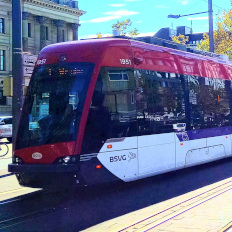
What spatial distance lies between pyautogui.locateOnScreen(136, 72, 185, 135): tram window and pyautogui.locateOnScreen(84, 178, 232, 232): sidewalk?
1.79 metres

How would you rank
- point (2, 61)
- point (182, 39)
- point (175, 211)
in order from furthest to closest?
point (2, 61) → point (182, 39) → point (175, 211)

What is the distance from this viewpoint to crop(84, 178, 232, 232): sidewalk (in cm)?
573

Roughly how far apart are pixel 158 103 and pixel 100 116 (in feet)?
6.41

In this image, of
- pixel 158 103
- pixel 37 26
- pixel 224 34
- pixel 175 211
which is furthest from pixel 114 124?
pixel 37 26

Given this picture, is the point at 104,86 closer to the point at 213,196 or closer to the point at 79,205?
the point at 79,205

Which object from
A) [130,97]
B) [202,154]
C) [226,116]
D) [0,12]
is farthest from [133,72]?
[0,12]

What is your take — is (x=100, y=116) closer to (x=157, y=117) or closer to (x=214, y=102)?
(x=157, y=117)

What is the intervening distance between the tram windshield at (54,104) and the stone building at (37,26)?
1804 inches

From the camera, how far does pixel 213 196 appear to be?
7.84 meters

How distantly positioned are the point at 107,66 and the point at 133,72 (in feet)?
2.54

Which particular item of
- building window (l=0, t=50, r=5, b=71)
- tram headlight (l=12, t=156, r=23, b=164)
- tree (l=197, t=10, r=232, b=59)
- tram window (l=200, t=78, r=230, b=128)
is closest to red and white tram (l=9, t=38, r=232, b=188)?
tram headlight (l=12, t=156, r=23, b=164)

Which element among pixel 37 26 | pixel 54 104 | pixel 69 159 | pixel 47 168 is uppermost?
pixel 37 26

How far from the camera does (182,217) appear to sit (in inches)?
247

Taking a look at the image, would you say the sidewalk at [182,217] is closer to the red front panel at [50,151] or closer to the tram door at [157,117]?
the tram door at [157,117]
